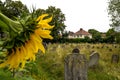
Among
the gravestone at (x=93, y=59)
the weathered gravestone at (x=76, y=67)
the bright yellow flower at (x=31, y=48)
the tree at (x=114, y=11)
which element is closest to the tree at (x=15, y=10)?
the bright yellow flower at (x=31, y=48)

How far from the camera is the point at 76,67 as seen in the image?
44.0 ft

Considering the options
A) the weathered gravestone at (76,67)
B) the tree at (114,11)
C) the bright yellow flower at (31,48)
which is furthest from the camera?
the tree at (114,11)

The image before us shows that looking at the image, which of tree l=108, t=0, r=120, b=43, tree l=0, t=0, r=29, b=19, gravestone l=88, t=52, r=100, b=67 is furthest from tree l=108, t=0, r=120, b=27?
tree l=0, t=0, r=29, b=19

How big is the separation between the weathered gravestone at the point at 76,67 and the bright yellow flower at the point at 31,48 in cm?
1170

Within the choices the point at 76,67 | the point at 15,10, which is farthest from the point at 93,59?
the point at 15,10

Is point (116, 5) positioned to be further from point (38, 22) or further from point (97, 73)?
point (38, 22)

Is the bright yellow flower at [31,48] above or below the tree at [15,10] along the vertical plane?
below

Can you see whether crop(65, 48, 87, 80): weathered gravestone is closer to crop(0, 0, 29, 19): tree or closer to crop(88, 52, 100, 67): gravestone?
crop(88, 52, 100, 67): gravestone

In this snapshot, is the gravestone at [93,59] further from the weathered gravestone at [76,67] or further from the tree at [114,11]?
the tree at [114,11]

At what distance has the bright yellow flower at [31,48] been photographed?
1.52 m

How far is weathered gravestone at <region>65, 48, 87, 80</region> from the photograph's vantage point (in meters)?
13.3

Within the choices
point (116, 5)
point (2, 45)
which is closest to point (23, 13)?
point (2, 45)

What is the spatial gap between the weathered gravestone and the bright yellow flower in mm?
11699

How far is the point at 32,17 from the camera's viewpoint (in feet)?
5.38
